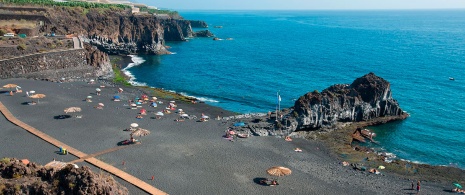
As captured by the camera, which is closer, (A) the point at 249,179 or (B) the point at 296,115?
(A) the point at 249,179

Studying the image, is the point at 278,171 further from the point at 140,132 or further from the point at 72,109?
the point at 72,109

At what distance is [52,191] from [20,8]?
10821cm

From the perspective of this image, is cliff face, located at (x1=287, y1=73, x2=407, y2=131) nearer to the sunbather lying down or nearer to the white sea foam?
the sunbather lying down

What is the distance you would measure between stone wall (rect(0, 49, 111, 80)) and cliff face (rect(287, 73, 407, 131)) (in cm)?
5094

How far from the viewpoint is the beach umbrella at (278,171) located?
3875 cm

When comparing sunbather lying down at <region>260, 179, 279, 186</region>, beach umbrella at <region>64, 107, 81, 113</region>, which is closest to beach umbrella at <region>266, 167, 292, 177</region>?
sunbather lying down at <region>260, 179, 279, 186</region>

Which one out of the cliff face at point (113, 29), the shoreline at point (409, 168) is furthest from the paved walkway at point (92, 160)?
the cliff face at point (113, 29)

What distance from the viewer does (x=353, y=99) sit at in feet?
200

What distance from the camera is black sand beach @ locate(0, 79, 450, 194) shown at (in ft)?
125

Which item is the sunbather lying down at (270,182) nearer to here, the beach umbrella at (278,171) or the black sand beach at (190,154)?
the black sand beach at (190,154)

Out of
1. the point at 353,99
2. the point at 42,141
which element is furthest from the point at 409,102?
the point at 42,141

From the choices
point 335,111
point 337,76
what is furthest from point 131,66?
point 335,111

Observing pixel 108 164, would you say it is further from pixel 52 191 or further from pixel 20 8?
pixel 20 8

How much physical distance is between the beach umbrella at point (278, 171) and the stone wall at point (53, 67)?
5716cm
